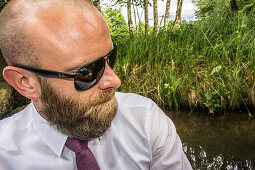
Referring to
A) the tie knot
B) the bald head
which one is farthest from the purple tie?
the bald head

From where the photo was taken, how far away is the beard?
1040 mm

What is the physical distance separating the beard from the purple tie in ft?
0.16

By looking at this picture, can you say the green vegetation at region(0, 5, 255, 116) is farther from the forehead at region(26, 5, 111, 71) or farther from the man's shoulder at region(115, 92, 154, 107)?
the forehead at region(26, 5, 111, 71)

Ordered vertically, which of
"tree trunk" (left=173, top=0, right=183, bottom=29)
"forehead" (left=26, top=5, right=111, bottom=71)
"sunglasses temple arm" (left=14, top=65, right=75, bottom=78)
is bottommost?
"sunglasses temple arm" (left=14, top=65, right=75, bottom=78)

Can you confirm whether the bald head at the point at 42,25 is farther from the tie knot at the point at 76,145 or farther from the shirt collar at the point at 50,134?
the tie knot at the point at 76,145

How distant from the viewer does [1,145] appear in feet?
3.63

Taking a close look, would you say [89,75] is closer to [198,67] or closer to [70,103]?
[70,103]

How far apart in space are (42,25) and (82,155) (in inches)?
32.3

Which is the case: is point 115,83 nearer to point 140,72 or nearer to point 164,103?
point 164,103

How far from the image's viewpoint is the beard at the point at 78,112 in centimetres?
104

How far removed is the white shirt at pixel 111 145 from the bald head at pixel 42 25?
49 centimetres

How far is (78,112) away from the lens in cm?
105

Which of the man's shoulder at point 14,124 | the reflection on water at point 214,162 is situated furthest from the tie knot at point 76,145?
the reflection on water at point 214,162

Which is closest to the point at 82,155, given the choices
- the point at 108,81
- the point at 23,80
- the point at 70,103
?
the point at 70,103
